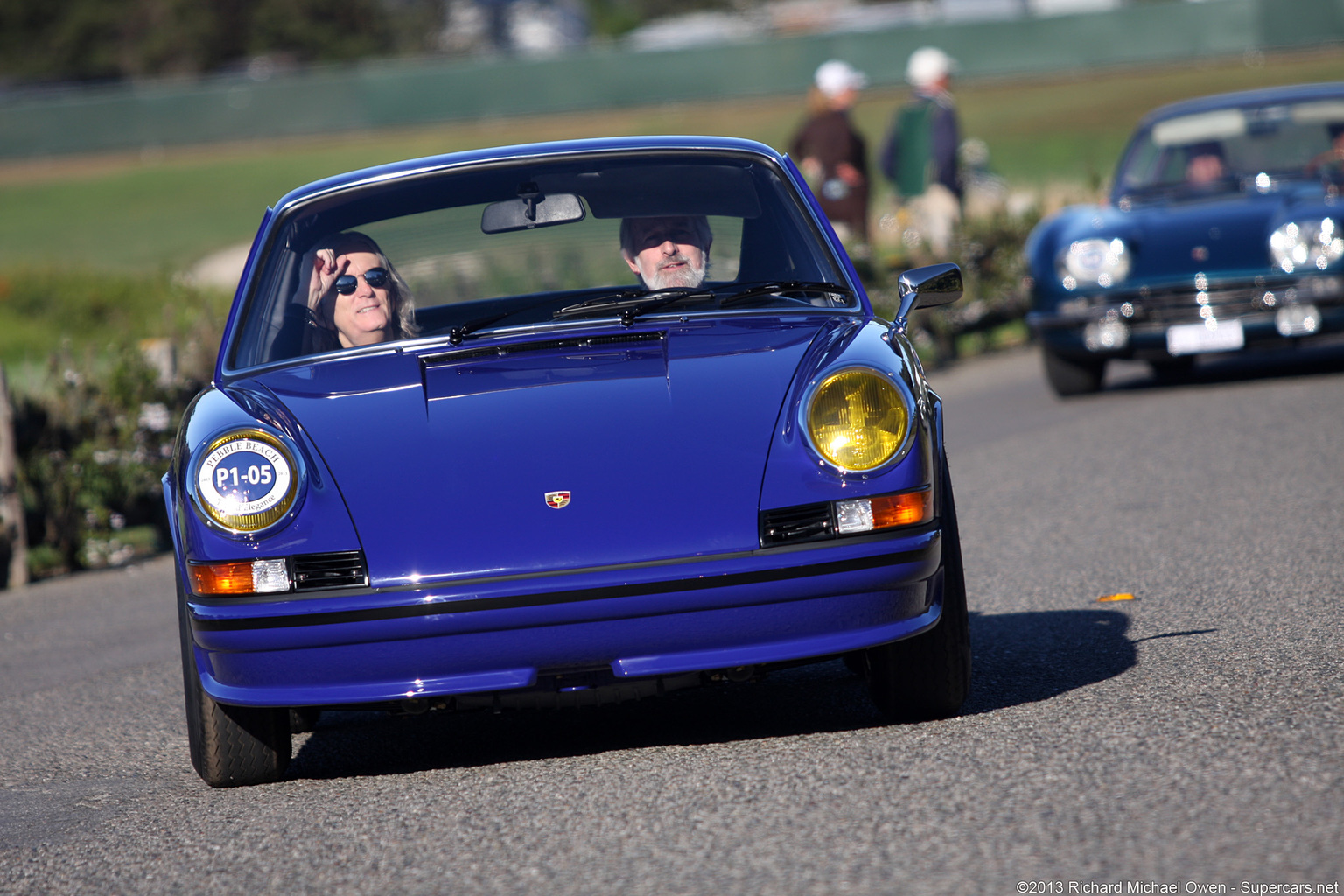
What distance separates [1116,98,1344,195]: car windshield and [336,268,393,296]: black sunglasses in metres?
6.87

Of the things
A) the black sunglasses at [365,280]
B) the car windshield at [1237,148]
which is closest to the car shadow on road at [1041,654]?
the black sunglasses at [365,280]

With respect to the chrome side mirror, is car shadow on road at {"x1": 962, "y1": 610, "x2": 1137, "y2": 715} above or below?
below

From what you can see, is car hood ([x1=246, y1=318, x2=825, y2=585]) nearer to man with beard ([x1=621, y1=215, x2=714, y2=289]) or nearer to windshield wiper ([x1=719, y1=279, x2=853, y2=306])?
windshield wiper ([x1=719, y1=279, x2=853, y2=306])

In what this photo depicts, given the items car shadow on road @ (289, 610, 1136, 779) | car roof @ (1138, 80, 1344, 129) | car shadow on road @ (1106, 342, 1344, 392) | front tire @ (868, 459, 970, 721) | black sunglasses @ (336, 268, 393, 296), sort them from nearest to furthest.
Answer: front tire @ (868, 459, 970, 721)
car shadow on road @ (289, 610, 1136, 779)
black sunglasses @ (336, 268, 393, 296)
car roof @ (1138, 80, 1344, 129)
car shadow on road @ (1106, 342, 1344, 392)

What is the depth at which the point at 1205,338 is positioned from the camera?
9.23 meters

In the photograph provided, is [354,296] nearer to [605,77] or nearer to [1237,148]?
[1237,148]

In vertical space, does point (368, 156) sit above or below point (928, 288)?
above

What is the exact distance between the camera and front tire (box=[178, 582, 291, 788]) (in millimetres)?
3672

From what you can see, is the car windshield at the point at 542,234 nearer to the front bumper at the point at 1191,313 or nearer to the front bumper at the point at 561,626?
the front bumper at the point at 561,626

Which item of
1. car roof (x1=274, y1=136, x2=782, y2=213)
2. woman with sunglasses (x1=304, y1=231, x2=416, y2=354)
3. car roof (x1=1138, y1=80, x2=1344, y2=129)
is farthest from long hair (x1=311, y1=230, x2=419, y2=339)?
car roof (x1=1138, y1=80, x2=1344, y2=129)

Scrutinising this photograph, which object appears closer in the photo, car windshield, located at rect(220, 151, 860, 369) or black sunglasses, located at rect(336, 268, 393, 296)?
car windshield, located at rect(220, 151, 860, 369)

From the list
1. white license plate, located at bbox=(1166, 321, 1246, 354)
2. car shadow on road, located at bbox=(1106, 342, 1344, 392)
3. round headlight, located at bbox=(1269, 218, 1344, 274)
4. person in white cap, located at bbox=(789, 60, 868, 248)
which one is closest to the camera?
round headlight, located at bbox=(1269, 218, 1344, 274)

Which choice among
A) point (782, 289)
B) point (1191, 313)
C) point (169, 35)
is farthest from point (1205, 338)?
point (169, 35)

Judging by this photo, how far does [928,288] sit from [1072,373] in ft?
19.5
